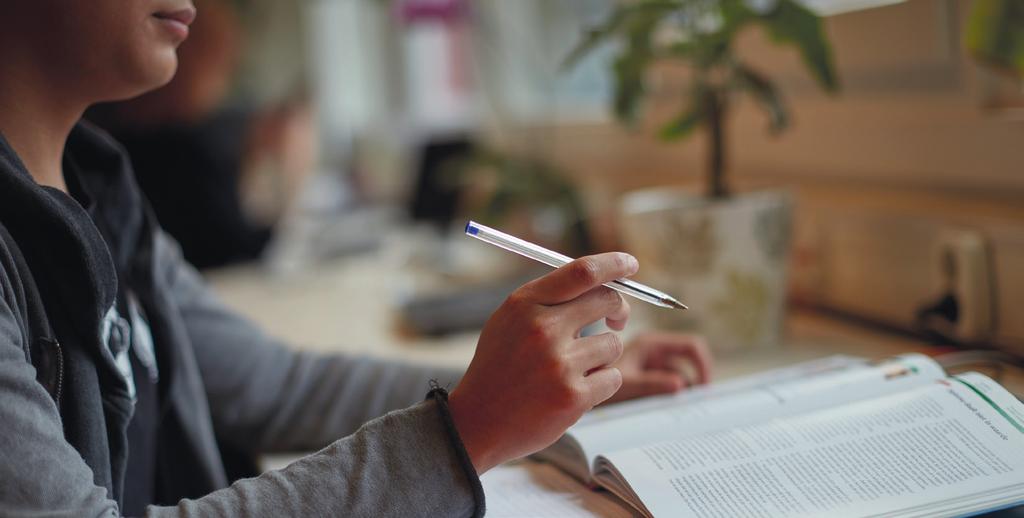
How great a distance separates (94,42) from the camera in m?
0.63

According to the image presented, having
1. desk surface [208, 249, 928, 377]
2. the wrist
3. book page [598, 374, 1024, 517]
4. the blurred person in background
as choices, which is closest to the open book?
book page [598, 374, 1024, 517]

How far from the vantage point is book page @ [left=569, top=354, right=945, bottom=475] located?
663 mm

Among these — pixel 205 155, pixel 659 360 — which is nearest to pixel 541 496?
pixel 659 360

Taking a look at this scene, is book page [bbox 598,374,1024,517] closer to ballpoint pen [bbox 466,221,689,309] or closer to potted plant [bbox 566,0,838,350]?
ballpoint pen [bbox 466,221,689,309]

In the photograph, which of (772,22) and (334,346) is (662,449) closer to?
(772,22)

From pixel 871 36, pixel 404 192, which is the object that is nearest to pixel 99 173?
pixel 871 36

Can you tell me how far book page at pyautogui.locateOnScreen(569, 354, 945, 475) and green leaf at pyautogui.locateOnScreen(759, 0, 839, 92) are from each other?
13.3 inches

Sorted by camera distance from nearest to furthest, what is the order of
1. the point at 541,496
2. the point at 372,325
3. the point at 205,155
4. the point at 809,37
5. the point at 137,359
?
the point at 541,496, the point at 137,359, the point at 809,37, the point at 372,325, the point at 205,155

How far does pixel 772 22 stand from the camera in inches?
37.2

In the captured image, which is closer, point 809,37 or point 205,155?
point 809,37

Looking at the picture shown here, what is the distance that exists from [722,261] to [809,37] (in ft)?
0.84

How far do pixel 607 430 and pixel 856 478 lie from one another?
18cm

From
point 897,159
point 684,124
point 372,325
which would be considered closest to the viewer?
point 684,124

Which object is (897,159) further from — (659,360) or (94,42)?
(94,42)
